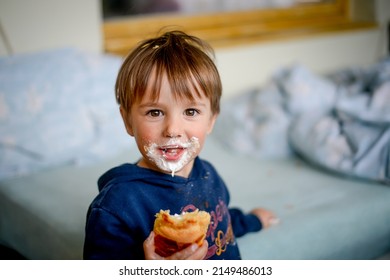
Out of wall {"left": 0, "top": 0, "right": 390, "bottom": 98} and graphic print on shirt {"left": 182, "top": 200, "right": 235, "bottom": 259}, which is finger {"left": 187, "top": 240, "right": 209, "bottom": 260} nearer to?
graphic print on shirt {"left": 182, "top": 200, "right": 235, "bottom": 259}

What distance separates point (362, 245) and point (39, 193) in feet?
2.72

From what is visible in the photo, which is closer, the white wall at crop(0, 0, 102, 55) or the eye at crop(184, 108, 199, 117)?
the eye at crop(184, 108, 199, 117)

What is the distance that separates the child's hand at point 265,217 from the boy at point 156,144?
12.0 inches

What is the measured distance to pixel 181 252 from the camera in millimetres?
766

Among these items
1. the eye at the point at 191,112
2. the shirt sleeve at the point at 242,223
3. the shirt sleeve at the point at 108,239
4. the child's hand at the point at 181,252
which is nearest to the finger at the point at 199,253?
the child's hand at the point at 181,252

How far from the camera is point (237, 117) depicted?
1777 millimetres

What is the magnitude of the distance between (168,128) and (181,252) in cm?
19

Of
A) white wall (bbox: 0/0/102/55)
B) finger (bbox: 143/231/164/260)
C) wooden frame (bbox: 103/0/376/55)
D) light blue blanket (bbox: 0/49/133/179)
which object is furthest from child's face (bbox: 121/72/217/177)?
wooden frame (bbox: 103/0/376/55)

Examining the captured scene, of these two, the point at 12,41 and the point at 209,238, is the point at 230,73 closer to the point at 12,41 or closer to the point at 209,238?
the point at 12,41

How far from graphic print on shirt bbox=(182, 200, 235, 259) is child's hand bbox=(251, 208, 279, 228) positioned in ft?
0.69

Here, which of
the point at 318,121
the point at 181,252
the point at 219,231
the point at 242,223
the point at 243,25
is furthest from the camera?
the point at 243,25

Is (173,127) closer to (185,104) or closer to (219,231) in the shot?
(185,104)

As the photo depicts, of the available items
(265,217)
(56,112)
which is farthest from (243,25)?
(265,217)

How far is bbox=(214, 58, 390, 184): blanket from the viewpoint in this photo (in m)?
1.48
